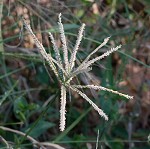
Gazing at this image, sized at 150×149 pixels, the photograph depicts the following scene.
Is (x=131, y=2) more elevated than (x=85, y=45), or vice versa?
(x=131, y=2)

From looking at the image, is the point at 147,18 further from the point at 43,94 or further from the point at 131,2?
the point at 43,94

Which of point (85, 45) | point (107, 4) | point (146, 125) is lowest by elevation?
point (146, 125)

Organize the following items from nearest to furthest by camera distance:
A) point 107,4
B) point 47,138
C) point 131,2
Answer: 1. point 47,138
2. point 107,4
3. point 131,2

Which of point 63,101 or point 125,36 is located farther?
point 125,36

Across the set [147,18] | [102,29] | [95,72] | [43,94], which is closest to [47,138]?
[43,94]

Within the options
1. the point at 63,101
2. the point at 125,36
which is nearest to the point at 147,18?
the point at 125,36

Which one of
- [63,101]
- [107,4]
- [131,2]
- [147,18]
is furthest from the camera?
[131,2]
